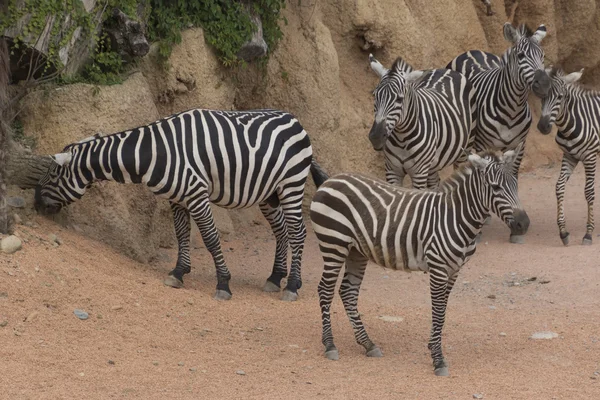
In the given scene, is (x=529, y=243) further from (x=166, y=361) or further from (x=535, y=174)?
(x=166, y=361)

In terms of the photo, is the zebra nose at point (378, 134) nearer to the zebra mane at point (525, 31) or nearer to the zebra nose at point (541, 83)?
the zebra nose at point (541, 83)

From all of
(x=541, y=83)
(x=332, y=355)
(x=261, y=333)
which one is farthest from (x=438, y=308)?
(x=541, y=83)

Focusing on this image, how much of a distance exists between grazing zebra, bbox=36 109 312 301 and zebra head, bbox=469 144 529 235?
122 inches

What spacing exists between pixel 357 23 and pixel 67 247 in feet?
23.7

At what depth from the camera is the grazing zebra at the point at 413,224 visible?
25.6 feet

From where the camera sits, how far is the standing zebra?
12.4 meters

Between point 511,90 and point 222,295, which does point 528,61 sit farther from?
point 222,295

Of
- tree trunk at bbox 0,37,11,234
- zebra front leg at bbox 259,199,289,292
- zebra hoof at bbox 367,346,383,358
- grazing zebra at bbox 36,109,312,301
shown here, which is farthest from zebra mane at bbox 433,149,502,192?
tree trunk at bbox 0,37,11,234

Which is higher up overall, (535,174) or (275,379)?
(535,174)

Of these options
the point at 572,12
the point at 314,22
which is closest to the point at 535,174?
the point at 572,12

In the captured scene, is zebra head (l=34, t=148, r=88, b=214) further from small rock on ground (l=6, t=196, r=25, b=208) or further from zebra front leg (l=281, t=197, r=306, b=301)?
zebra front leg (l=281, t=197, r=306, b=301)

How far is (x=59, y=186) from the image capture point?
391 inches

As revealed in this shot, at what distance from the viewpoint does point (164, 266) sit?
11328 millimetres

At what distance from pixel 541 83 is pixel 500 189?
5.00 m
